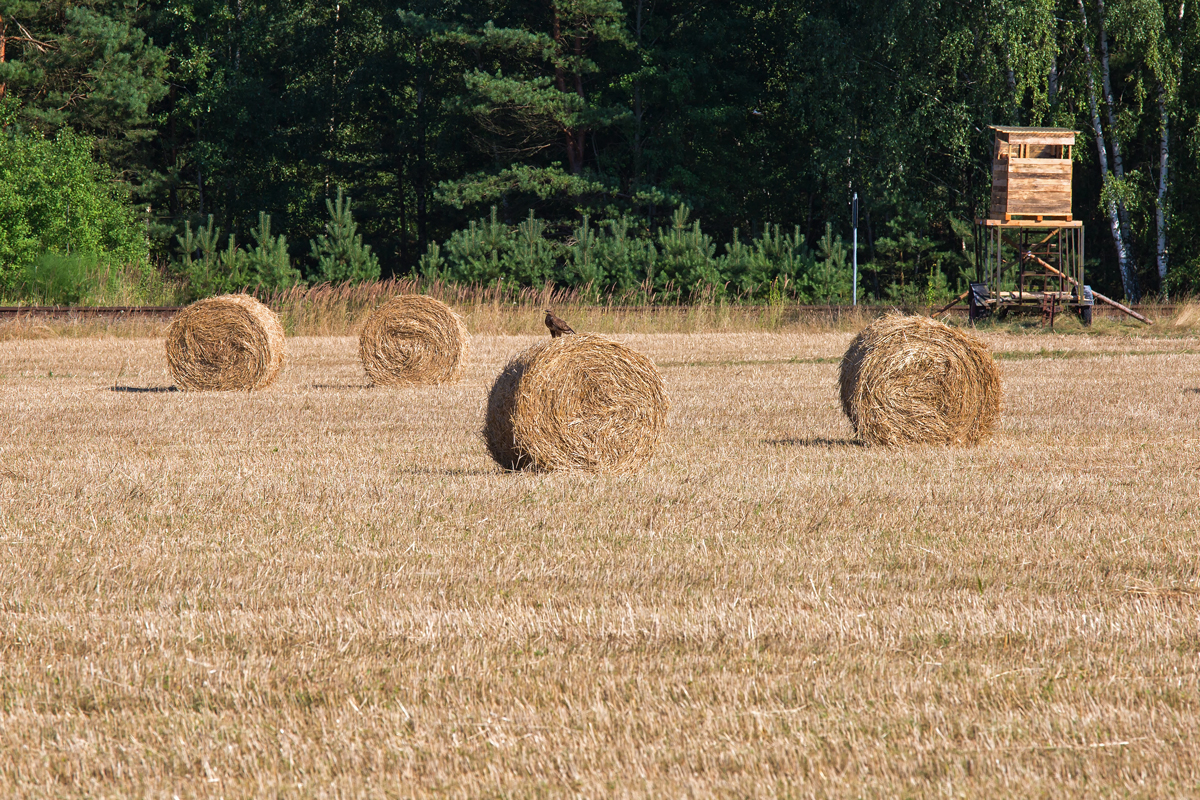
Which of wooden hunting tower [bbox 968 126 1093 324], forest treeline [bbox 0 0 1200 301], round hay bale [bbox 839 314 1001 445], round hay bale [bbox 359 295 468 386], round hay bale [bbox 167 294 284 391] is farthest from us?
forest treeline [bbox 0 0 1200 301]

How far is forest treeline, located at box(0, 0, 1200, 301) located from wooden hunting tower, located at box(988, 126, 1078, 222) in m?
5.63

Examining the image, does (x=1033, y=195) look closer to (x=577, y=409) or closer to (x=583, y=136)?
(x=583, y=136)

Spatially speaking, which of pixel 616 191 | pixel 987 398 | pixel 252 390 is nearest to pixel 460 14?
pixel 616 191

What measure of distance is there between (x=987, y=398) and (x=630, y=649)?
21.8 ft

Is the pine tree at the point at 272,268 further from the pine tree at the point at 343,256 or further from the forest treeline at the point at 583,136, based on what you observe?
the pine tree at the point at 343,256

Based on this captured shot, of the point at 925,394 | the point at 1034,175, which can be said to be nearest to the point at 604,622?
the point at 925,394

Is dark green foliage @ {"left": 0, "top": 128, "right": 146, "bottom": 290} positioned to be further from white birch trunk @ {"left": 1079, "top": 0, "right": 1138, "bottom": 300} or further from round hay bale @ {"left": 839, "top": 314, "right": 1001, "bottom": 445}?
round hay bale @ {"left": 839, "top": 314, "right": 1001, "bottom": 445}

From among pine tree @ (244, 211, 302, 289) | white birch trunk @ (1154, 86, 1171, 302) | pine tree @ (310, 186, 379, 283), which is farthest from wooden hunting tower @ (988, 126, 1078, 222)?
pine tree @ (244, 211, 302, 289)

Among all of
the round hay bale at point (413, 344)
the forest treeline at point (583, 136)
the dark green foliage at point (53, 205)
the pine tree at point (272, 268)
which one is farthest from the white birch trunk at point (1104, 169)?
the dark green foliage at point (53, 205)

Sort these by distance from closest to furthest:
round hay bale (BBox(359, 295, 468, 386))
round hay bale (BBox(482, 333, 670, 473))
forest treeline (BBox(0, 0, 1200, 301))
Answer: round hay bale (BBox(482, 333, 670, 473)), round hay bale (BBox(359, 295, 468, 386)), forest treeline (BBox(0, 0, 1200, 301))

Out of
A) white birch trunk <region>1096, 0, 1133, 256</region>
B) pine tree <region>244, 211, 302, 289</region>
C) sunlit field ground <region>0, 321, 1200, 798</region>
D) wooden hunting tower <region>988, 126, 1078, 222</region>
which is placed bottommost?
sunlit field ground <region>0, 321, 1200, 798</region>

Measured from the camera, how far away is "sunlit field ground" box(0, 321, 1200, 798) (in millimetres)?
A: 3803

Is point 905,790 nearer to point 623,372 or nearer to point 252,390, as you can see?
point 623,372

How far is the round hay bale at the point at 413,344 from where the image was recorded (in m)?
16.9
